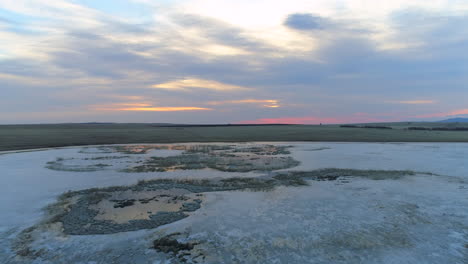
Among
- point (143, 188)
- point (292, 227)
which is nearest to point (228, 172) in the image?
point (143, 188)

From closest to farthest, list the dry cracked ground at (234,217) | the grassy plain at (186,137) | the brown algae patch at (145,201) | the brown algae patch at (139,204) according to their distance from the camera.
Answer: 1. the dry cracked ground at (234,217)
2. the brown algae patch at (145,201)
3. the brown algae patch at (139,204)
4. the grassy plain at (186,137)

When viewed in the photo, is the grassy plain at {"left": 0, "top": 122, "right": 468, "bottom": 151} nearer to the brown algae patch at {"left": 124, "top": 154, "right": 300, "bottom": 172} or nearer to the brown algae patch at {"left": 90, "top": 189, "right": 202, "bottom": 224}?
the brown algae patch at {"left": 124, "top": 154, "right": 300, "bottom": 172}

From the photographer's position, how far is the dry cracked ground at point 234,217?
6.39 m

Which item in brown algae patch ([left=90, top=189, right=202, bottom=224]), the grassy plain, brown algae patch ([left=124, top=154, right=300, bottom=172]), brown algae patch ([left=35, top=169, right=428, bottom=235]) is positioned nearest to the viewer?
brown algae patch ([left=35, top=169, right=428, bottom=235])

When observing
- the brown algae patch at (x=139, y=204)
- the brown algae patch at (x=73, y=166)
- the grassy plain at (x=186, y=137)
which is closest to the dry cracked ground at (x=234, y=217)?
the brown algae patch at (x=139, y=204)

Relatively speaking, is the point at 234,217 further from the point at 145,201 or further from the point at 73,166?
the point at 73,166

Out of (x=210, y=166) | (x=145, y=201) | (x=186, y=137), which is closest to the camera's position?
(x=145, y=201)

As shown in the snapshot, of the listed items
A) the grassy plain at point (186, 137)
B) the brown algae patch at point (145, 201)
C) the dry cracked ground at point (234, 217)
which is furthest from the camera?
the grassy plain at point (186, 137)

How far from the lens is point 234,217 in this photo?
8.66 m

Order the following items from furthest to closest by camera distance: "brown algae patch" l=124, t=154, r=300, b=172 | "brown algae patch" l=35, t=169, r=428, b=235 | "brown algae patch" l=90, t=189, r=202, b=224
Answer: "brown algae patch" l=124, t=154, r=300, b=172 → "brown algae patch" l=90, t=189, r=202, b=224 → "brown algae patch" l=35, t=169, r=428, b=235

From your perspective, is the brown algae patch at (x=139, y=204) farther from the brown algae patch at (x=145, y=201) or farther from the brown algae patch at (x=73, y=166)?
the brown algae patch at (x=73, y=166)

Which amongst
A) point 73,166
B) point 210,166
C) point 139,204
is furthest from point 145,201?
point 73,166

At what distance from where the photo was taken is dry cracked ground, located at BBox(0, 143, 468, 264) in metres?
A: 6.39

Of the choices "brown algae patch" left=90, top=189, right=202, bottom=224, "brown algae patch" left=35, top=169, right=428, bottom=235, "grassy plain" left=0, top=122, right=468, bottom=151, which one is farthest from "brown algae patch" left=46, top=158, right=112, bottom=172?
"grassy plain" left=0, top=122, right=468, bottom=151
